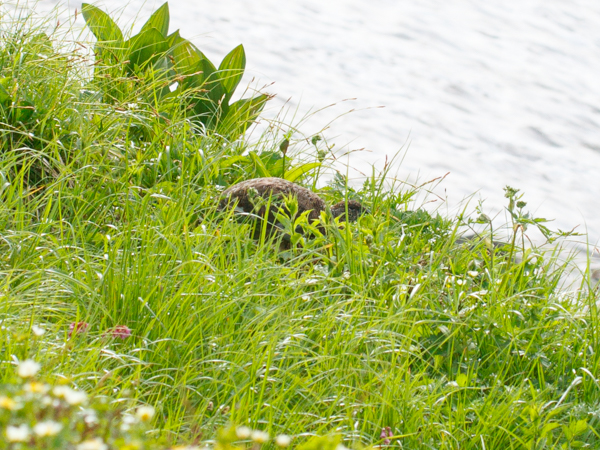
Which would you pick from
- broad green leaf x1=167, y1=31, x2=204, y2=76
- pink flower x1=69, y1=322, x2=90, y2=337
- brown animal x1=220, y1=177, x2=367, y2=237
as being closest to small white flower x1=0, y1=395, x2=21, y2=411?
pink flower x1=69, y1=322, x2=90, y2=337

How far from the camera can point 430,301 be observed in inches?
90.7

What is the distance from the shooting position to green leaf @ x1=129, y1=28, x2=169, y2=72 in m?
3.63

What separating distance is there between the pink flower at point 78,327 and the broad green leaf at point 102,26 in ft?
6.90

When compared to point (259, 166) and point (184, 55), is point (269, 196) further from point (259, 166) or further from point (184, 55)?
point (184, 55)

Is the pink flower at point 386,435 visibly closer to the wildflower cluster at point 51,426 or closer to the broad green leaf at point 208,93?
the wildflower cluster at point 51,426

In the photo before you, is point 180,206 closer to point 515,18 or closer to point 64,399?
Answer: point 64,399

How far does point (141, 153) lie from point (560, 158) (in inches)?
131

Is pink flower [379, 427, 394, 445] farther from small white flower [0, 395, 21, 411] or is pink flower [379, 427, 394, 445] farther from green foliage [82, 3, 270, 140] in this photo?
green foliage [82, 3, 270, 140]

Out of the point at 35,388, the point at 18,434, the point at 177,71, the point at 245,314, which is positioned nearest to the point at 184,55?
the point at 177,71

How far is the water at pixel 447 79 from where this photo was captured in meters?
4.70

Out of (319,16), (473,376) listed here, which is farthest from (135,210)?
(319,16)

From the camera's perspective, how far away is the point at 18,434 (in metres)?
0.84

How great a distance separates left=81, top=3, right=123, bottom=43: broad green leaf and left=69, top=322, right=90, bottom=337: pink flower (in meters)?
2.10

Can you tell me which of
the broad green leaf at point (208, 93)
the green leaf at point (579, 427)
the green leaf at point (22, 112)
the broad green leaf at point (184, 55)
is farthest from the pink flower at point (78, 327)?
the broad green leaf at point (184, 55)
